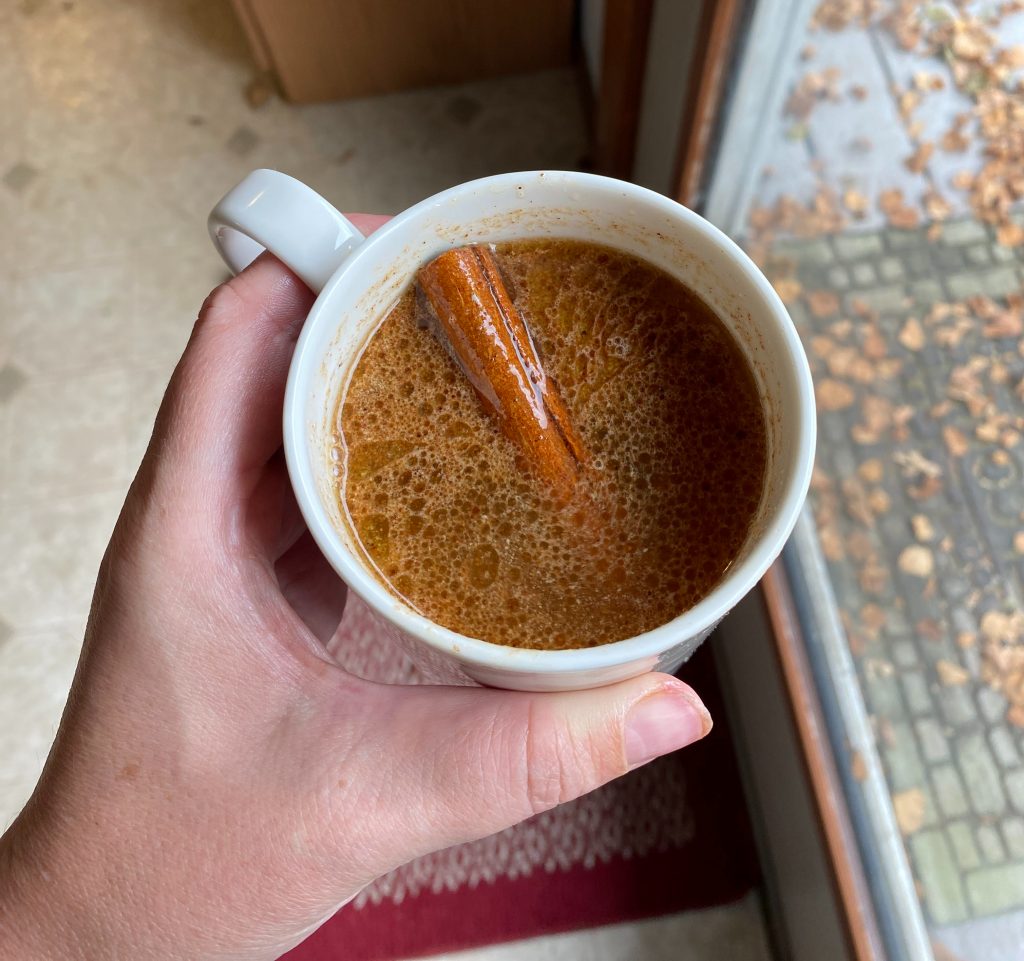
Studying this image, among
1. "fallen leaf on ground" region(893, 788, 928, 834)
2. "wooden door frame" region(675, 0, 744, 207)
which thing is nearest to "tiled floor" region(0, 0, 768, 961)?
"wooden door frame" region(675, 0, 744, 207)

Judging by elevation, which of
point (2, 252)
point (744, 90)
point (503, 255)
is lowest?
point (2, 252)

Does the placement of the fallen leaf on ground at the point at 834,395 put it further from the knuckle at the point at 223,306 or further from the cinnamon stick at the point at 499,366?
the knuckle at the point at 223,306

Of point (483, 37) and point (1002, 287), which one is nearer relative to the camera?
point (1002, 287)

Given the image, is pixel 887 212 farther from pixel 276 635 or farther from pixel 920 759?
pixel 276 635

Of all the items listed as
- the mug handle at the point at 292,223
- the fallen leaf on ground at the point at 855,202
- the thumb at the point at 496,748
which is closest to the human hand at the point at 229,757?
the thumb at the point at 496,748

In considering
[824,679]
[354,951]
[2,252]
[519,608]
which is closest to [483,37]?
[2,252]

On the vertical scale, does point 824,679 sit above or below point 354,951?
above

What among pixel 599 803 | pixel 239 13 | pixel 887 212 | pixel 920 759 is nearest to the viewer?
pixel 920 759
